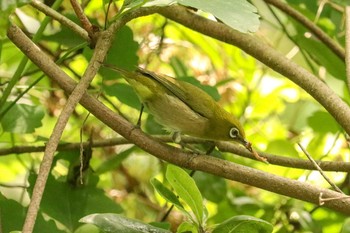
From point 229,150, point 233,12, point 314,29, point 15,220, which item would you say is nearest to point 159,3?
point 233,12

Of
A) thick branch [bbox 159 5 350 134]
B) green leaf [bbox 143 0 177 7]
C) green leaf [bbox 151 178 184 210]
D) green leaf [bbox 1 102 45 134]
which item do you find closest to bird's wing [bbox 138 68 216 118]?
thick branch [bbox 159 5 350 134]

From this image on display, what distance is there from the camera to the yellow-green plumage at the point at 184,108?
147cm

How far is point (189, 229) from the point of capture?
99 cm

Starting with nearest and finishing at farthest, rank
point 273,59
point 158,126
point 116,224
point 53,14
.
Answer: point 116,224, point 53,14, point 273,59, point 158,126

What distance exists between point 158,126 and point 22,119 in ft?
1.23

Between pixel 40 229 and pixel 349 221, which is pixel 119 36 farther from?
pixel 349 221

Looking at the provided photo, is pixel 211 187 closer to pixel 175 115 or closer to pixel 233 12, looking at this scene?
pixel 175 115

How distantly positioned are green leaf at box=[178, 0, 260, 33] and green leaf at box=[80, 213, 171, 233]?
0.31 m

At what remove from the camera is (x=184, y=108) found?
154 centimetres

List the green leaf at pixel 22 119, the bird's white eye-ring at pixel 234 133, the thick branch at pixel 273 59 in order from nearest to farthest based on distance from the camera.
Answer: the thick branch at pixel 273 59 → the green leaf at pixel 22 119 → the bird's white eye-ring at pixel 234 133

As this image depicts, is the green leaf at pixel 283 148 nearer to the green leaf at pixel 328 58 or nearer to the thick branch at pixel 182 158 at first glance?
the green leaf at pixel 328 58

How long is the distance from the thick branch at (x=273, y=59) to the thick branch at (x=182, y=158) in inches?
9.5

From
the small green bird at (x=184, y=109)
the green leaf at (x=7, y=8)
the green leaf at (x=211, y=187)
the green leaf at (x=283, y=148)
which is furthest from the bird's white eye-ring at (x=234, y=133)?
the green leaf at (x=7, y=8)

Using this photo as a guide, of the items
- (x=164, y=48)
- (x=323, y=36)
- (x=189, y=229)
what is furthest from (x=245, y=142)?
(x=164, y=48)
